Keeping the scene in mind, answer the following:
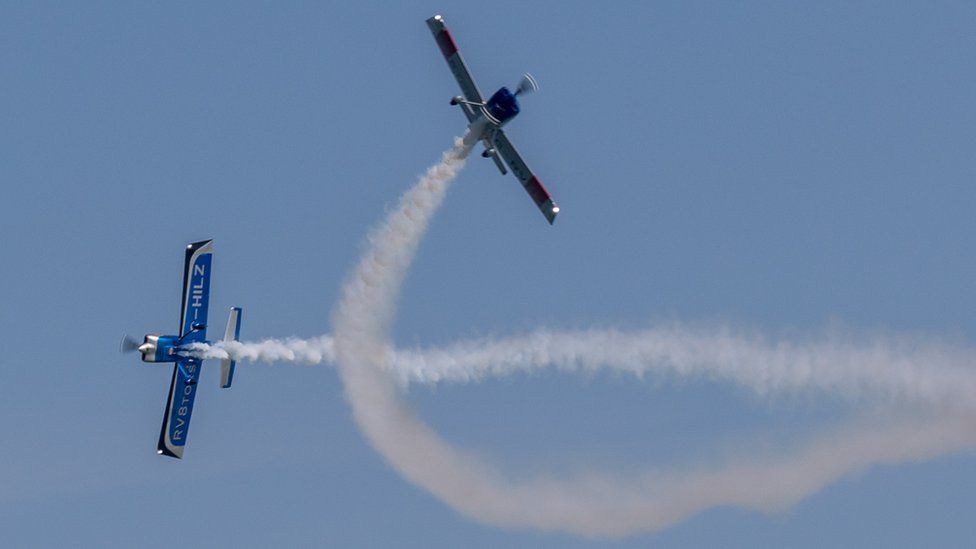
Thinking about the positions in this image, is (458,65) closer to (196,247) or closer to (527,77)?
(527,77)

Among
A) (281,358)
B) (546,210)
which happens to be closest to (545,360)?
(546,210)

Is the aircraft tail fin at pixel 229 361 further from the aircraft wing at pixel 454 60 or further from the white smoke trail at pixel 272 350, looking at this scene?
the aircraft wing at pixel 454 60

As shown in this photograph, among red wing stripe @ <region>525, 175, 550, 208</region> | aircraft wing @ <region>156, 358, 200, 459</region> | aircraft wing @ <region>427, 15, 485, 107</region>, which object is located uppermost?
aircraft wing @ <region>427, 15, 485, 107</region>

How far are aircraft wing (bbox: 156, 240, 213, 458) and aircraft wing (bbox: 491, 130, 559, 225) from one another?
13.8m

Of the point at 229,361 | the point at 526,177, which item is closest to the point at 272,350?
the point at 229,361

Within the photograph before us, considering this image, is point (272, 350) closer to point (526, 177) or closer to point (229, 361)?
point (229, 361)

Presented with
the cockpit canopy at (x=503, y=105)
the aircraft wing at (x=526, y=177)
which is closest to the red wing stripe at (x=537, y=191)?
the aircraft wing at (x=526, y=177)

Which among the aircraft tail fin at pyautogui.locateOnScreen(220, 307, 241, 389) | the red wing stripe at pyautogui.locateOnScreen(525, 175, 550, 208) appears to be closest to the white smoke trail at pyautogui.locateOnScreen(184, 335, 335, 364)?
the aircraft tail fin at pyautogui.locateOnScreen(220, 307, 241, 389)

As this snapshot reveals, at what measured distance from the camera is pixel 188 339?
230 feet

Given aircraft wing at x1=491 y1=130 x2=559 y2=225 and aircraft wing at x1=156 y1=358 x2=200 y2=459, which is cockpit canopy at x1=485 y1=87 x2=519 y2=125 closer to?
aircraft wing at x1=491 y1=130 x2=559 y2=225

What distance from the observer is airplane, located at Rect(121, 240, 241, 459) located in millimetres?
69188

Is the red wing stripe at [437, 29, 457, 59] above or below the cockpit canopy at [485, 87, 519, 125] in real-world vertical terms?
above

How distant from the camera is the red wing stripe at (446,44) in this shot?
67875mm

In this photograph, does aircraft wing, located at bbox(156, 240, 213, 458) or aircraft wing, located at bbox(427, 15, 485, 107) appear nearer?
aircraft wing, located at bbox(427, 15, 485, 107)
